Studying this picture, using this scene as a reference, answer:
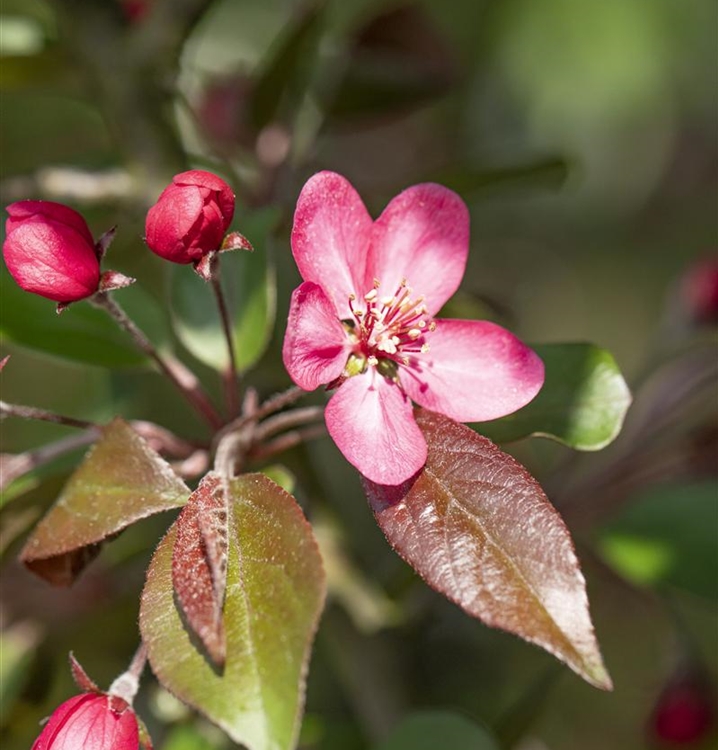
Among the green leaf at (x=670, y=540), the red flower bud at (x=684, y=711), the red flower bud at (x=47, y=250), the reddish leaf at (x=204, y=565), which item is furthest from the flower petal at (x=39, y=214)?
the red flower bud at (x=684, y=711)

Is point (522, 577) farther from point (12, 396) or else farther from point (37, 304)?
point (12, 396)

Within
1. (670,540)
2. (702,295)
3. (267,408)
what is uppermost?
(267,408)

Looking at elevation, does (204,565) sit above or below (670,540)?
above

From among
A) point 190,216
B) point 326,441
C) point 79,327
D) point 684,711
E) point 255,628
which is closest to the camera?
point 255,628

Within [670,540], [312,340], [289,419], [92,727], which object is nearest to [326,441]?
[670,540]

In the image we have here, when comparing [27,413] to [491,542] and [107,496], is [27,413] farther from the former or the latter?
[491,542]

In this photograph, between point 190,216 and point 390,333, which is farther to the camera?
point 390,333

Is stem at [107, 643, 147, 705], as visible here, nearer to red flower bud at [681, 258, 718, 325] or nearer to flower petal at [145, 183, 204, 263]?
flower petal at [145, 183, 204, 263]

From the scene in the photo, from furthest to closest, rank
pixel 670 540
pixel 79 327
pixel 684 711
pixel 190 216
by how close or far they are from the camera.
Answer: pixel 684 711 → pixel 670 540 → pixel 79 327 → pixel 190 216
